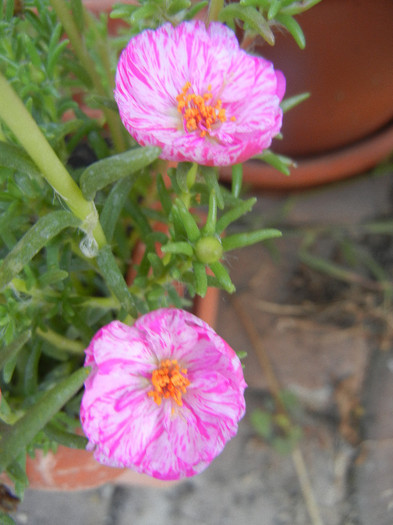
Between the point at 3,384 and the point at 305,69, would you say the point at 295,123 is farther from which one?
the point at 3,384

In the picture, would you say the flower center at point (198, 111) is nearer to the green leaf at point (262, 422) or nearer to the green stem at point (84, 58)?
the green stem at point (84, 58)

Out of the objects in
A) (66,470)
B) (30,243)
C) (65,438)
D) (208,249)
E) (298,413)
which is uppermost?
(30,243)

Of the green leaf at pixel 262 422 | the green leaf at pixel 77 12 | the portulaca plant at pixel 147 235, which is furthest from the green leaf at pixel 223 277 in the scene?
the green leaf at pixel 262 422

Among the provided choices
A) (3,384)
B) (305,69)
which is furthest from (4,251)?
(305,69)

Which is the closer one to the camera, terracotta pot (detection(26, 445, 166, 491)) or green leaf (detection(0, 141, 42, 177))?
green leaf (detection(0, 141, 42, 177))

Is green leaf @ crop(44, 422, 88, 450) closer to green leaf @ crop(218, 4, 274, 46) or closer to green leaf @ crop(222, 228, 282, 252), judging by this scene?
green leaf @ crop(222, 228, 282, 252)

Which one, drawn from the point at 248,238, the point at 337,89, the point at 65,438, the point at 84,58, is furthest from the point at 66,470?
the point at 337,89

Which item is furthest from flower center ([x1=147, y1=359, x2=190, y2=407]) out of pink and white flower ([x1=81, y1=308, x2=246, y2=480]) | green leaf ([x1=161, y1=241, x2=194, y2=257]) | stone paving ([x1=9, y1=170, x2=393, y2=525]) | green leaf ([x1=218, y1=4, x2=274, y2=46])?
stone paving ([x1=9, y1=170, x2=393, y2=525])

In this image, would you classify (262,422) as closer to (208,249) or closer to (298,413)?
(298,413)
